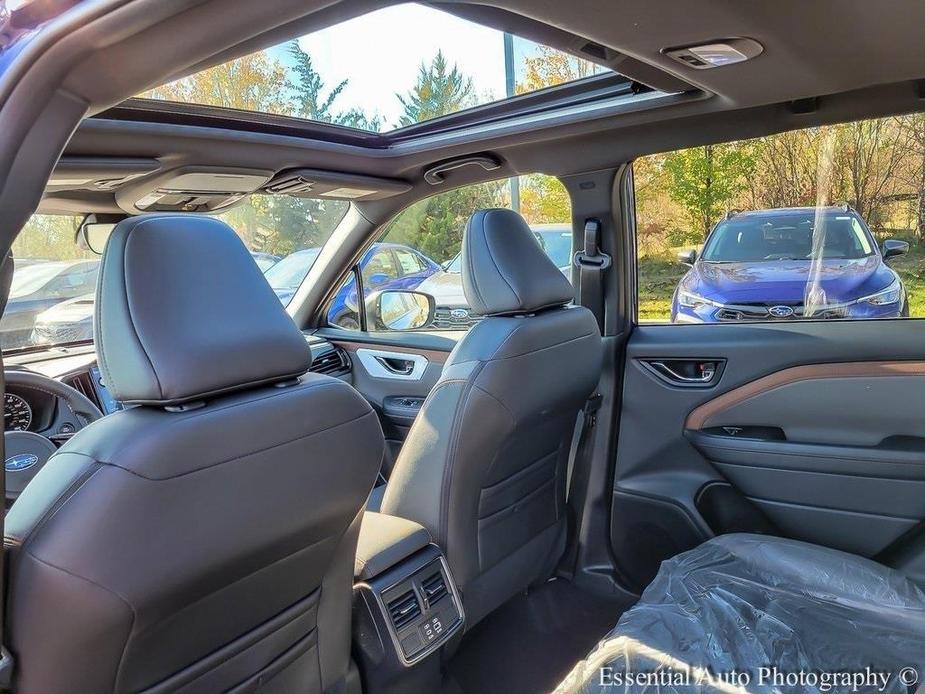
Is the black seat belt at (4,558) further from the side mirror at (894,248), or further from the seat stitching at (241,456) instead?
the side mirror at (894,248)

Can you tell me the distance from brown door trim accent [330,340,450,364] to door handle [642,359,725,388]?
908 mm

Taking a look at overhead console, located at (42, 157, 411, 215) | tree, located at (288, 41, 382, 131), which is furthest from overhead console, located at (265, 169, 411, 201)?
tree, located at (288, 41, 382, 131)

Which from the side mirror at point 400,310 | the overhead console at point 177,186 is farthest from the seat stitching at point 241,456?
the side mirror at point 400,310

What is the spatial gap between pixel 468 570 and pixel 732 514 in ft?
3.56

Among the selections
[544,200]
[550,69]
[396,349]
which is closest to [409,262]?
[396,349]

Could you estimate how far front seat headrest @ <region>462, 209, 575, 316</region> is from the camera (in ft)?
7.03

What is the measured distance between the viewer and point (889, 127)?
91.0 inches

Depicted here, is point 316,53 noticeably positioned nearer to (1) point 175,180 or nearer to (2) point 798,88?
(1) point 175,180

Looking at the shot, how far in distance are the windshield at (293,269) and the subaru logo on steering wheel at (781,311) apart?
2178 mm

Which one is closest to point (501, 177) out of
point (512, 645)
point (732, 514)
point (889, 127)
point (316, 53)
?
point (316, 53)

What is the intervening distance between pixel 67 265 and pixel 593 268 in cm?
201

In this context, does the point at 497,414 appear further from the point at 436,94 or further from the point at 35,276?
the point at 35,276

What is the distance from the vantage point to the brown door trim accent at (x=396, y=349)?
3213mm

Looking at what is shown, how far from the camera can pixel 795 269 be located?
8.41ft
